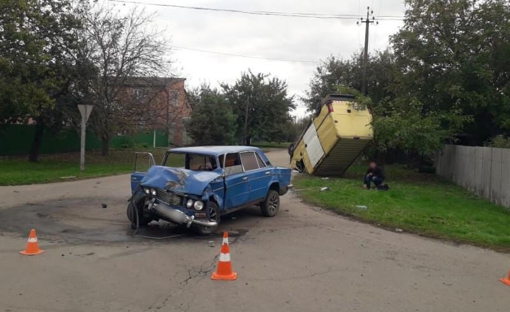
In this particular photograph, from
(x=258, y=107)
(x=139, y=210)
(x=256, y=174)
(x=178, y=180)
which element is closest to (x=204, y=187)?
(x=178, y=180)

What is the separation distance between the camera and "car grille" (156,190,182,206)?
904cm

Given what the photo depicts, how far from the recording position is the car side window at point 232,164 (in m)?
10.3

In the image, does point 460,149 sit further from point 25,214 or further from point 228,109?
point 228,109

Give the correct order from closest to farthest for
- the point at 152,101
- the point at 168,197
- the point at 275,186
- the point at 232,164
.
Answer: the point at 168,197, the point at 232,164, the point at 275,186, the point at 152,101

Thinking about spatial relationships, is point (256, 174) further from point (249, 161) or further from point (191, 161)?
point (191, 161)

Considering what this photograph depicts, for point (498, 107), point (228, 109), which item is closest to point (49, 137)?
point (228, 109)

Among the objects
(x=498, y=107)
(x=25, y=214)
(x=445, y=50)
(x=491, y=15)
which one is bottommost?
(x=25, y=214)

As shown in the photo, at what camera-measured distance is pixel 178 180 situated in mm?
9133

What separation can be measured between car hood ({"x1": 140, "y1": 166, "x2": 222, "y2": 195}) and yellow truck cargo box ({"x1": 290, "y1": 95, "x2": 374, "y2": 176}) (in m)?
10.9

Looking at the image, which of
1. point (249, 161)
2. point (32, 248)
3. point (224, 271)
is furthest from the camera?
point (249, 161)

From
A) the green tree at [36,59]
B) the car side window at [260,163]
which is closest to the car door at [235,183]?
the car side window at [260,163]

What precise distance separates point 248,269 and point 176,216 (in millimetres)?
2357

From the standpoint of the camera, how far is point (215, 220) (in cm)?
940

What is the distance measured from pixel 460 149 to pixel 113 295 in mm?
17928
